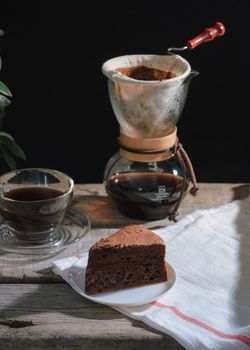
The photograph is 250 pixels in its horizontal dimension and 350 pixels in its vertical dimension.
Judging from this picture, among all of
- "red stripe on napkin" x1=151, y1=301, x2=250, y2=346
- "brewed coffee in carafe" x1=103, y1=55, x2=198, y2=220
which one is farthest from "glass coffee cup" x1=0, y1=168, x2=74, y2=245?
"red stripe on napkin" x1=151, y1=301, x2=250, y2=346

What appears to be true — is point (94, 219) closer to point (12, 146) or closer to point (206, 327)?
point (12, 146)

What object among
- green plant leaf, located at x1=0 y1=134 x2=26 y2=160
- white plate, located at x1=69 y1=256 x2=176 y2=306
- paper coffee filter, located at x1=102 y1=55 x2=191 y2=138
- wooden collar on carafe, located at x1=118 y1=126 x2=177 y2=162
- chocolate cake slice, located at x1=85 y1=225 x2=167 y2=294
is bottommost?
white plate, located at x1=69 y1=256 x2=176 y2=306

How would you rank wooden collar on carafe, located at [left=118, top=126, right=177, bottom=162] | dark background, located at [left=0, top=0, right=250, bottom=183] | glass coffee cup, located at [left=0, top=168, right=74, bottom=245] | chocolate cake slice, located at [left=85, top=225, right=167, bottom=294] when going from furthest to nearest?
dark background, located at [left=0, top=0, right=250, bottom=183], wooden collar on carafe, located at [left=118, top=126, right=177, bottom=162], glass coffee cup, located at [left=0, top=168, right=74, bottom=245], chocolate cake slice, located at [left=85, top=225, right=167, bottom=294]

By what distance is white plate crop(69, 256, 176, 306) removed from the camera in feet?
3.65

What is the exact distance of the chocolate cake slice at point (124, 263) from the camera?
1142 millimetres

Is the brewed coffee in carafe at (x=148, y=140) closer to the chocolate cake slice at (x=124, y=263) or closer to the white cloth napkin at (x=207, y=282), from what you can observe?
the white cloth napkin at (x=207, y=282)

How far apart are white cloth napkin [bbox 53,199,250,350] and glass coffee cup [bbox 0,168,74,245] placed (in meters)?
0.10

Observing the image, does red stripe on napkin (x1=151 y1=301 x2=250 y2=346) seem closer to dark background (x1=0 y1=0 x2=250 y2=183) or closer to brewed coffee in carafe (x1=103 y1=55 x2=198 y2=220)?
brewed coffee in carafe (x1=103 y1=55 x2=198 y2=220)

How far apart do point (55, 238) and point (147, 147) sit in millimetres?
222

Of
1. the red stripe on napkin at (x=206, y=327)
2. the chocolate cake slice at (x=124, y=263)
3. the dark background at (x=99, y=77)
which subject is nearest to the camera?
the red stripe on napkin at (x=206, y=327)

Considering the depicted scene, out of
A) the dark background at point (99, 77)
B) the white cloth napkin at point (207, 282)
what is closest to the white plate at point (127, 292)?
the white cloth napkin at point (207, 282)

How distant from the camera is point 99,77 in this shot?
161cm

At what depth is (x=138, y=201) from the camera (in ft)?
4.51

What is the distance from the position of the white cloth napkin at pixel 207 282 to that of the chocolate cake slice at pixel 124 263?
43mm
